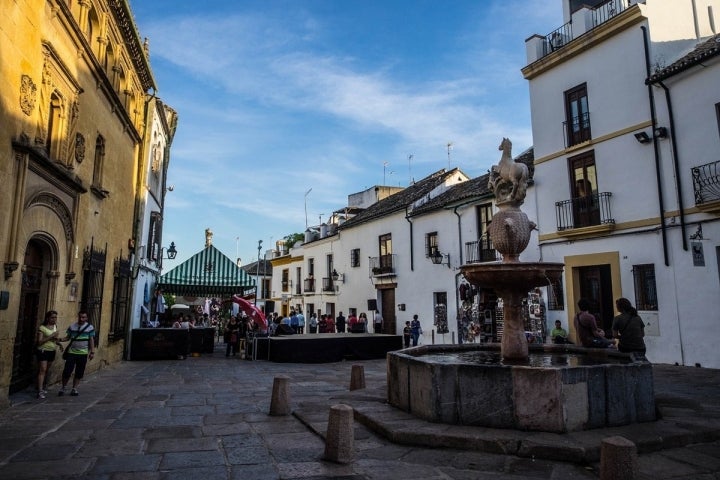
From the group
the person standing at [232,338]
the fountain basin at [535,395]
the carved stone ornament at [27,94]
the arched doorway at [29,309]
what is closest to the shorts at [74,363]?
the arched doorway at [29,309]

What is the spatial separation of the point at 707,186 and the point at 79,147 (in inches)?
567

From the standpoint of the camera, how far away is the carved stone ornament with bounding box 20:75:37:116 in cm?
749

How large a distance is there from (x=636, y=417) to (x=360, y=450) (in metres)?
3.20

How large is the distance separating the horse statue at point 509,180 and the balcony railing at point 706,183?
22.6ft

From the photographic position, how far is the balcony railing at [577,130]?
1474 centimetres

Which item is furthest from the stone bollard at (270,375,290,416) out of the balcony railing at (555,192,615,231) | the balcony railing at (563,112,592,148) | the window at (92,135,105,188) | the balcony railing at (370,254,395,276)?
the balcony railing at (370,254,395,276)

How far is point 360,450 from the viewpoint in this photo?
5051 millimetres

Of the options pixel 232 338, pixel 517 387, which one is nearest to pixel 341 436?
pixel 517 387

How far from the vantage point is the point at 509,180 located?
721 cm

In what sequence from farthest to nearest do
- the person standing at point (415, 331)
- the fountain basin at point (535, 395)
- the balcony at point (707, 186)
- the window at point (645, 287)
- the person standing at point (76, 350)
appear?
1. the person standing at point (415, 331)
2. the window at point (645, 287)
3. the balcony at point (707, 186)
4. the person standing at point (76, 350)
5. the fountain basin at point (535, 395)

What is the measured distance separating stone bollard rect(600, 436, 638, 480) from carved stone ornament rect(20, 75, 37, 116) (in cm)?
889

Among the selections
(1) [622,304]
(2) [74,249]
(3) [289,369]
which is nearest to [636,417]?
(1) [622,304]

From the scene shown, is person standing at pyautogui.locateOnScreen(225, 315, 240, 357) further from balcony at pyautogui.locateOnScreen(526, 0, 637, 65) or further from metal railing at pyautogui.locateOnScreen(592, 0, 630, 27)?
metal railing at pyautogui.locateOnScreen(592, 0, 630, 27)

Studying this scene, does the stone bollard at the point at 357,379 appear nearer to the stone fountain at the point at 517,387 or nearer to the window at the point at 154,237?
the stone fountain at the point at 517,387
